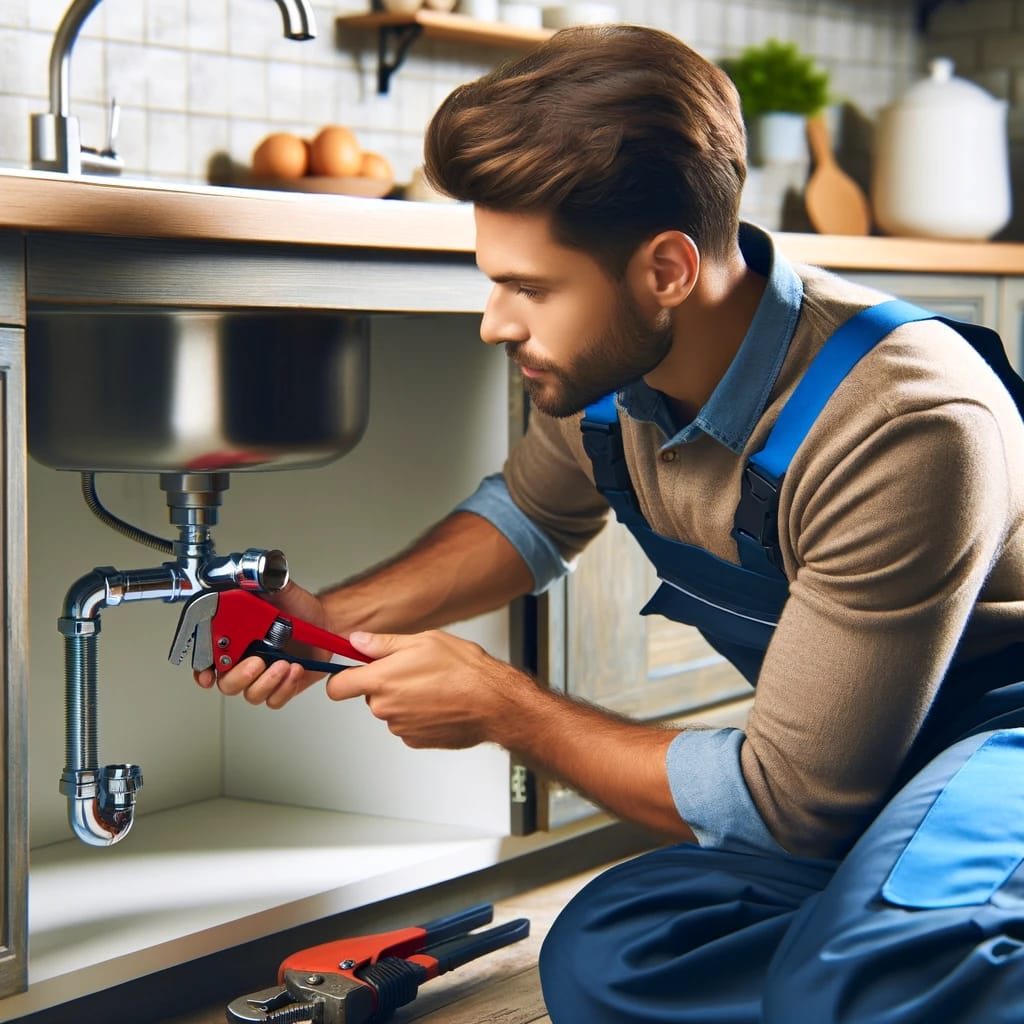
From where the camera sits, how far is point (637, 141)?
4.09 feet

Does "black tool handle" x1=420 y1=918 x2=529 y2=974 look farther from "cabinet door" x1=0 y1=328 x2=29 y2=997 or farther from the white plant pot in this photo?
the white plant pot

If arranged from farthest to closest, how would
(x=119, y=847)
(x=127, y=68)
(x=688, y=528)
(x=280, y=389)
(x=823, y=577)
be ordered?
(x=127, y=68), (x=119, y=847), (x=280, y=389), (x=688, y=528), (x=823, y=577)

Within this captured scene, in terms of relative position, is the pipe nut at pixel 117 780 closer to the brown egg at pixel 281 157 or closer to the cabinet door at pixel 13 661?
the cabinet door at pixel 13 661

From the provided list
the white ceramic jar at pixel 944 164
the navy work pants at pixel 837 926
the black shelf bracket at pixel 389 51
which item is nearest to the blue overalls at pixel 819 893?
the navy work pants at pixel 837 926

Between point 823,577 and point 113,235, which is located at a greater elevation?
point 113,235

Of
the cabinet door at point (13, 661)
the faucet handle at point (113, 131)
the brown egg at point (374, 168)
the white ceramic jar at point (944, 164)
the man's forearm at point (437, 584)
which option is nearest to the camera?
the cabinet door at point (13, 661)

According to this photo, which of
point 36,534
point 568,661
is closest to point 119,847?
point 36,534

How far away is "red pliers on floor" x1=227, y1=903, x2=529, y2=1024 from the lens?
1379mm

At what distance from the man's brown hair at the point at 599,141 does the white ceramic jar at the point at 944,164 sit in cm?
161

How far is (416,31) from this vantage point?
89.5 inches

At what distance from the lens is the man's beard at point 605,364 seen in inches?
51.0

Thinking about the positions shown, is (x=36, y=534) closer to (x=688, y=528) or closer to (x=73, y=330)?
(x=73, y=330)

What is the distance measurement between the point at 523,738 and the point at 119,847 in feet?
2.43

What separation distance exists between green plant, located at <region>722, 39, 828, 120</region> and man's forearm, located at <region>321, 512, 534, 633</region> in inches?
58.7
